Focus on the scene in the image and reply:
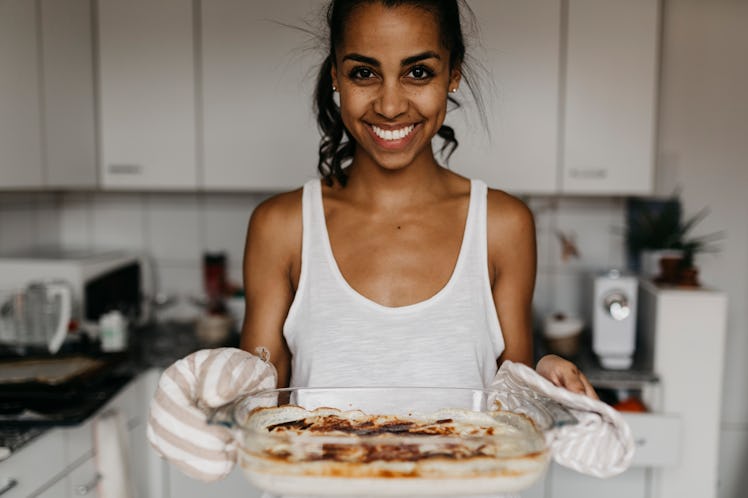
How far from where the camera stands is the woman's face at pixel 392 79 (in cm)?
85

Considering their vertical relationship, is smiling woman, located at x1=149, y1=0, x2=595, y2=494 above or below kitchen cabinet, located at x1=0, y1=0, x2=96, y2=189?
below

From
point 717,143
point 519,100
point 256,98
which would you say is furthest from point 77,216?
point 717,143

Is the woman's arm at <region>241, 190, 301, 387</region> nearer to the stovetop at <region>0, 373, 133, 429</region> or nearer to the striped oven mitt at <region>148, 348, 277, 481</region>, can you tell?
the striped oven mitt at <region>148, 348, 277, 481</region>

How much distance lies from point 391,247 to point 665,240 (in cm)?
142

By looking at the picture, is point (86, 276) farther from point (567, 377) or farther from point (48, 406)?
point (567, 377)

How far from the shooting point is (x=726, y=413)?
2311 millimetres

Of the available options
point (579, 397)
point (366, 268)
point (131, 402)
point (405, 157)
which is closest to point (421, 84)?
point (405, 157)

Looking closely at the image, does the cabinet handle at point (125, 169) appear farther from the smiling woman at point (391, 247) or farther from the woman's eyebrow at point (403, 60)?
the woman's eyebrow at point (403, 60)

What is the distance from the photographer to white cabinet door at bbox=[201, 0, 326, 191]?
213cm

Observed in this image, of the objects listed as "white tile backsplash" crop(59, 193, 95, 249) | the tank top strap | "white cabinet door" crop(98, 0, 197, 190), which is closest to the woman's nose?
the tank top strap

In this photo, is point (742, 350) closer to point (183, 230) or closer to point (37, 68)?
point (183, 230)

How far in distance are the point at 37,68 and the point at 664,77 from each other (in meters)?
1.94

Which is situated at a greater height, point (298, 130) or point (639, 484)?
point (298, 130)

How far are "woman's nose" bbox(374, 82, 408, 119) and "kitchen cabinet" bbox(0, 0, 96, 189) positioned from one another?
4.25ft
